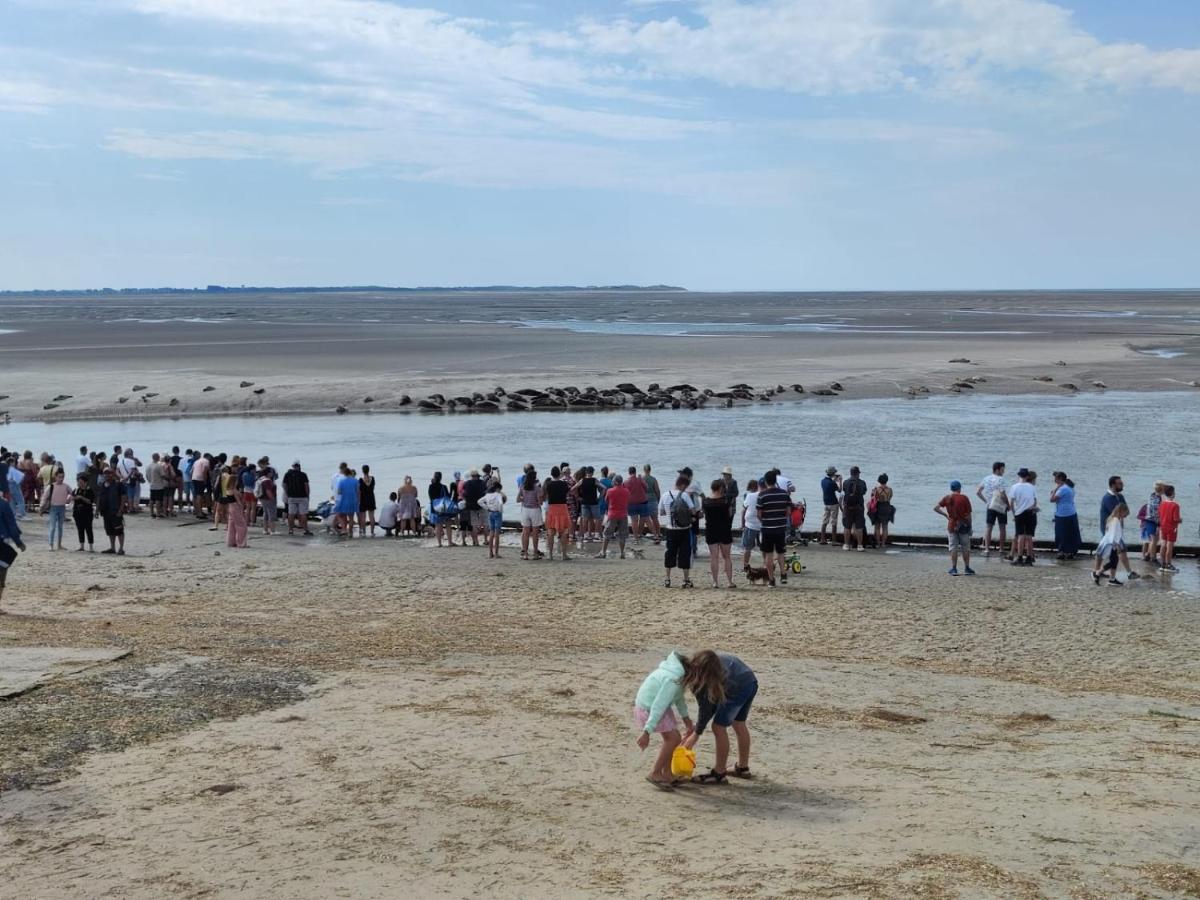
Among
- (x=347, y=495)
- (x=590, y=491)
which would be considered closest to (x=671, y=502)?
(x=590, y=491)

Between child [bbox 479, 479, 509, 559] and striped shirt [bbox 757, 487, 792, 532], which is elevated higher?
striped shirt [bbox 757, 487, 792, 532]

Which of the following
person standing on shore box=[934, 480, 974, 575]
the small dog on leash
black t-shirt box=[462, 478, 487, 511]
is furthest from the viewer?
black t-shirt box=[462, 478, 487, 511]

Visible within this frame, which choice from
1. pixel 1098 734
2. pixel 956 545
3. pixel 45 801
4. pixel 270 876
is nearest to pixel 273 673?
pixel 45 801

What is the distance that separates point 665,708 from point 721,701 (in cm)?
38

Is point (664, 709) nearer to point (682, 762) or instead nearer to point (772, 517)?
point (682, 762)

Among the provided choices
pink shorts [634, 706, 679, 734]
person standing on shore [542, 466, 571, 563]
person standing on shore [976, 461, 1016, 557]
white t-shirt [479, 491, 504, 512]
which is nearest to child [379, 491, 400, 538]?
white t-shirt [479, 491, 504, 512]

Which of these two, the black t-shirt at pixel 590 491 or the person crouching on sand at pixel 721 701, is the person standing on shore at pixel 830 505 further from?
the person crouching on sand at pixel 721 701

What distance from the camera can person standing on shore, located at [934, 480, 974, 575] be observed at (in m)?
18.6

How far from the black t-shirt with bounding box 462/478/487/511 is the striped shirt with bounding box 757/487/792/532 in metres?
5.49

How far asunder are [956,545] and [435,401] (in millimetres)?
33532

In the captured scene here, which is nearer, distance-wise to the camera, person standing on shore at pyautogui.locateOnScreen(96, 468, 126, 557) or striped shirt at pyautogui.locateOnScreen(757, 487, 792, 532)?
striped shirt at pyautogui.locateOnScreen(757, 487, 792, 532)

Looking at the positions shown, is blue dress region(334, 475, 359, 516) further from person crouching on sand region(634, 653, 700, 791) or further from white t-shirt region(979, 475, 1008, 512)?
person crouching on sand region(634, 653, 700, 791)

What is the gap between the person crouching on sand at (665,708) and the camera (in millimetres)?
8672

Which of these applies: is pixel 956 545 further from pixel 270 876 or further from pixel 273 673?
pixel 270 876
